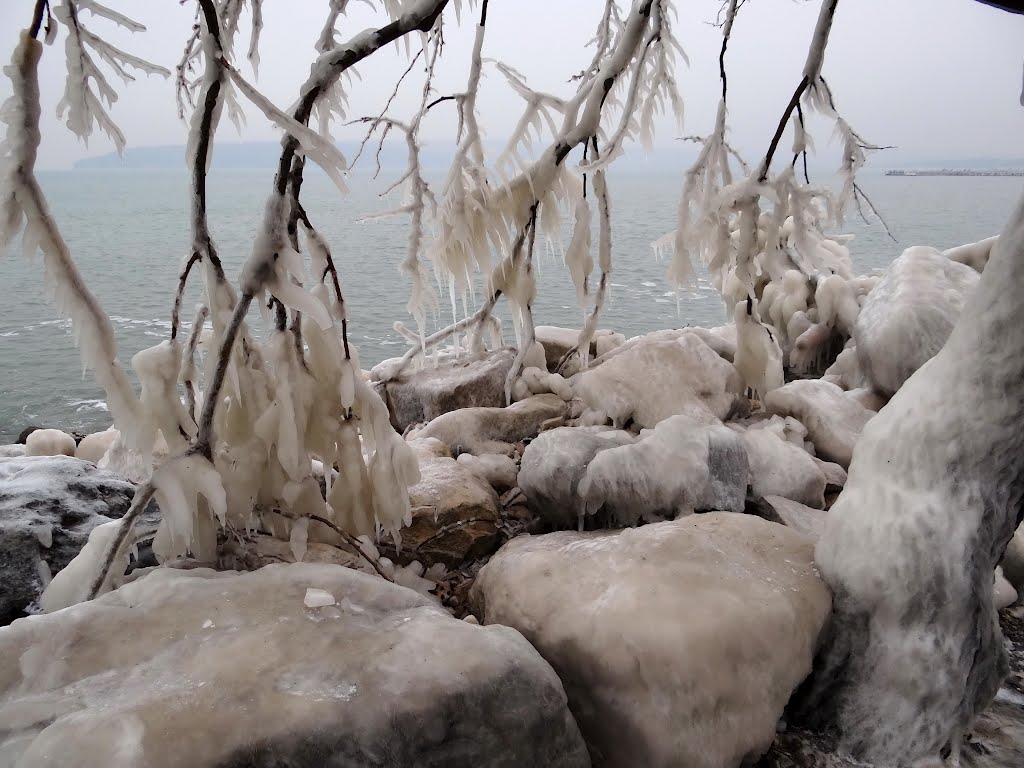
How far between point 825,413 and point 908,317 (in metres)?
0.77

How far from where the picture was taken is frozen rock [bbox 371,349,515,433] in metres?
3.98

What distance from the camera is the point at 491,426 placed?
343 cm

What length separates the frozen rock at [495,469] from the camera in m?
2.89

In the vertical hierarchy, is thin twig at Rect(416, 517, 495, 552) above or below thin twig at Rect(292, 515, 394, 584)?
below

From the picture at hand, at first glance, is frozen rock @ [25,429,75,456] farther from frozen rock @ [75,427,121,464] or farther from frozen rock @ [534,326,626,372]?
frozen rock @ [534,326,626,372]

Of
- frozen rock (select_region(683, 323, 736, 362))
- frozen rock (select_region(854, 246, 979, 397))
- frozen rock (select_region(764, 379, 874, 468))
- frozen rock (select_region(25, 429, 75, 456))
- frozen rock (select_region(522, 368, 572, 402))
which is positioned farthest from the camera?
frozen rock (select_region(25, 429, 75, 456))

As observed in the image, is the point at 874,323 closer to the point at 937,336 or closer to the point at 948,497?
the point at 937,336

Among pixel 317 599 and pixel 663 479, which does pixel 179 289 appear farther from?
pixel 663 479

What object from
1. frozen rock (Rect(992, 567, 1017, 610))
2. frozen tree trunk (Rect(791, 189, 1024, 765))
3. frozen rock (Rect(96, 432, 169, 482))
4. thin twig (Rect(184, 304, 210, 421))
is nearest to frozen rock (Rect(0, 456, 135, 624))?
thin twig (Rect(184, 304, 210, 421))

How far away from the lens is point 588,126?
2.50 metres

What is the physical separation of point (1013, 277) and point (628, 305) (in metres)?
12.8

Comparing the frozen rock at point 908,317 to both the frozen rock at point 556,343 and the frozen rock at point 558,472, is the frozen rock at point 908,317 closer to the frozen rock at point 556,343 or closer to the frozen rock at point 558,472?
the frozen rock at point 556,343

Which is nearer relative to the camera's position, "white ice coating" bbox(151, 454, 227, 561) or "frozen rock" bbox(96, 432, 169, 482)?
"white ice coating" bbox(151, 454, 227, 561)

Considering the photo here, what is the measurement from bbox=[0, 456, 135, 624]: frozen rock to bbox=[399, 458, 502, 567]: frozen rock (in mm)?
967
